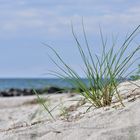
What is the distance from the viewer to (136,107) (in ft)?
12.3

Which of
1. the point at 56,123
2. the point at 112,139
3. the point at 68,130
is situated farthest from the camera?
the point at 56,123

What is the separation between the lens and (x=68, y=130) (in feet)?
11.9

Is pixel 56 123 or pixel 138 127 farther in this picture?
pixel 56 123

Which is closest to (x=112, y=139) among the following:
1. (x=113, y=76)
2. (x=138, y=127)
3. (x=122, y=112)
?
(x=138, y=127)

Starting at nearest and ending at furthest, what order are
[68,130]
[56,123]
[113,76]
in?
[68,130] → [56,123] → [113,76]

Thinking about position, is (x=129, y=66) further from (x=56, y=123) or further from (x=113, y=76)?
(x=56, y=123)

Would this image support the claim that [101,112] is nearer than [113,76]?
Yes

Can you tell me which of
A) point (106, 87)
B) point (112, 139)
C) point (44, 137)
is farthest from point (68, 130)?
point (106, 87)

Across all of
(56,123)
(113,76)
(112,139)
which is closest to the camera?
(112,139)

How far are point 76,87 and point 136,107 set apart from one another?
0.75 m

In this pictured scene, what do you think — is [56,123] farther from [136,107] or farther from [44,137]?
[136,107]

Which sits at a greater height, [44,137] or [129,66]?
[129,66]

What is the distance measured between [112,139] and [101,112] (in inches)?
24.4

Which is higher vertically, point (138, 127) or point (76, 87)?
point (76, 87)
